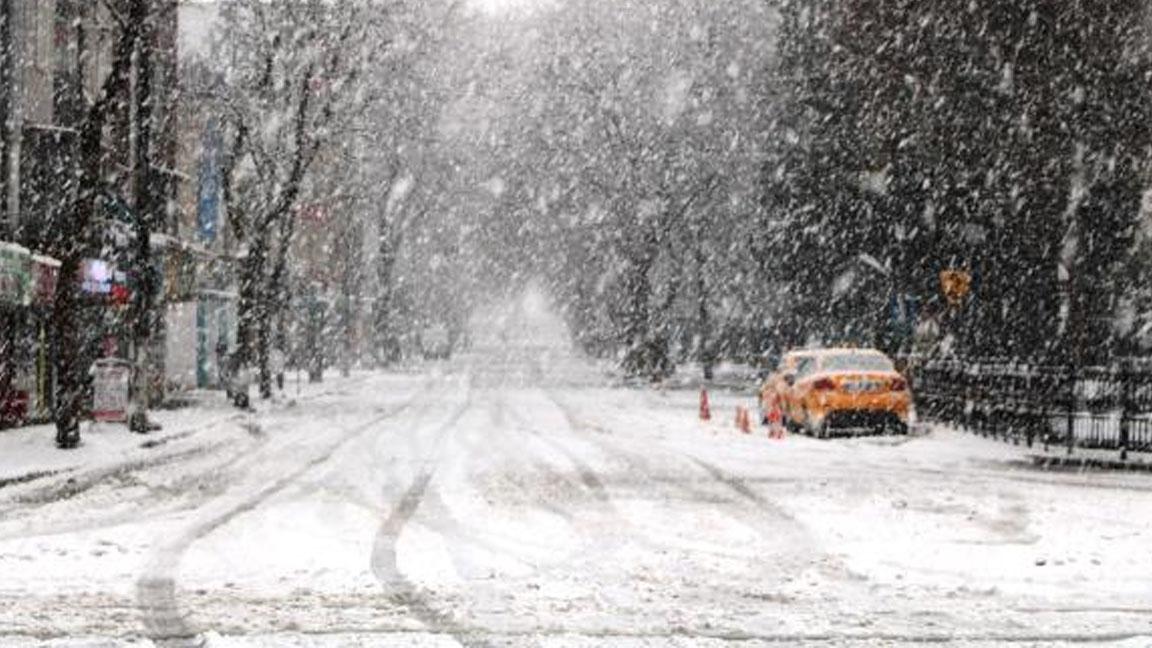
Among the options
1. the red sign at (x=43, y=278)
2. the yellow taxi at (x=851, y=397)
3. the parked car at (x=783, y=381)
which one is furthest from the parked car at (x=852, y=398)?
the red sign at (x=43, y=278)

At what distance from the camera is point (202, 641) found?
26.5 feet

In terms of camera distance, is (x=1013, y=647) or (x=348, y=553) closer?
(x=1013, y=647)

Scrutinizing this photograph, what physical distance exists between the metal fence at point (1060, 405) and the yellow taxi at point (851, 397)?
152cm

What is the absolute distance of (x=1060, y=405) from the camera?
74.1 feet

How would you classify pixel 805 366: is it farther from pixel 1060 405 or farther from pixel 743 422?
pixel 1060 405

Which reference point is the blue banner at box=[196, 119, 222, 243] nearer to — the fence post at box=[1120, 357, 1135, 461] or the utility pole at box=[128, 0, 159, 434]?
the utility pole at box=[128, 0, 159, 434]

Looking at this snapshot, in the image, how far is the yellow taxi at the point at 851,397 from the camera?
80.4 ft

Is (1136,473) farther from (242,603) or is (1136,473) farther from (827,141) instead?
(827,141)

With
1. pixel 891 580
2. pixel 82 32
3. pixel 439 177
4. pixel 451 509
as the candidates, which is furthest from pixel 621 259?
pixel 891 580

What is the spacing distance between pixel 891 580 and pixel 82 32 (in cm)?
1912

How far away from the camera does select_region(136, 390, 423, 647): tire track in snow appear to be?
831cm

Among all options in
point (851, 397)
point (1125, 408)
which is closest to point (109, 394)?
point (851, 397)

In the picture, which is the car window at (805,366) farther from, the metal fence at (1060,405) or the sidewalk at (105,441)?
the sidewalk at (105,441)

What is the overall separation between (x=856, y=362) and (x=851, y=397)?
142cm
